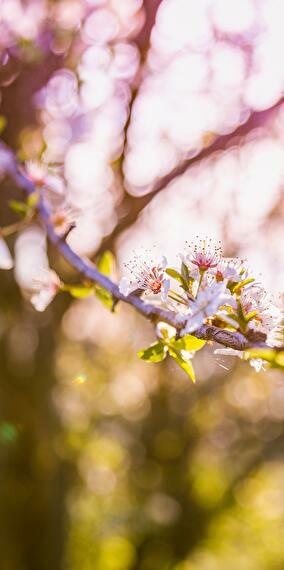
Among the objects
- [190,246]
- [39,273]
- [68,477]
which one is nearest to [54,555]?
[68,477]

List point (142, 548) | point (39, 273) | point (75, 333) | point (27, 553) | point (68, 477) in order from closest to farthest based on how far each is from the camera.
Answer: point (39, 273) < point (27, 553) < point (68, 477) < point (75, 333) < point (142, 548)

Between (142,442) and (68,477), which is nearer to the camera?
(68,477)

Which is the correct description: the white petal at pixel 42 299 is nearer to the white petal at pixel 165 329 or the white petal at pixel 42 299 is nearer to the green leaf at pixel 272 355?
the white petal at pixel 165 329

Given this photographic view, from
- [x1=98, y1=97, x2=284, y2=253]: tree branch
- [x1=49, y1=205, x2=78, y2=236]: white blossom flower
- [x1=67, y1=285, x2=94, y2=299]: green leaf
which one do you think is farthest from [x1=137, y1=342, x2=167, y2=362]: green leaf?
[x1=98, y1=97, x2=284, y2=253]: tree branch

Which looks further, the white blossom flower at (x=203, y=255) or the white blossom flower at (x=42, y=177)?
the white blossom flower at (x=42, y=177)

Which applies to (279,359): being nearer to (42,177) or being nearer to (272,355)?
(272,355)

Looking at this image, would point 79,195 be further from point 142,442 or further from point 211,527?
point 211,527

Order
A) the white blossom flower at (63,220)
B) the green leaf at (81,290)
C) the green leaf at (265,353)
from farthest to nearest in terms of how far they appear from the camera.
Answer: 1. the white blossom flower at (63,220)
2. the green leaf at (81,290)
3. the green leaf at (265,353)

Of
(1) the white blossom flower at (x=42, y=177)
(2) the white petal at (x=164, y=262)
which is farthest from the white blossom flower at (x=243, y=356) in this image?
(1) the white blossom flower at (x=42, y=177)
